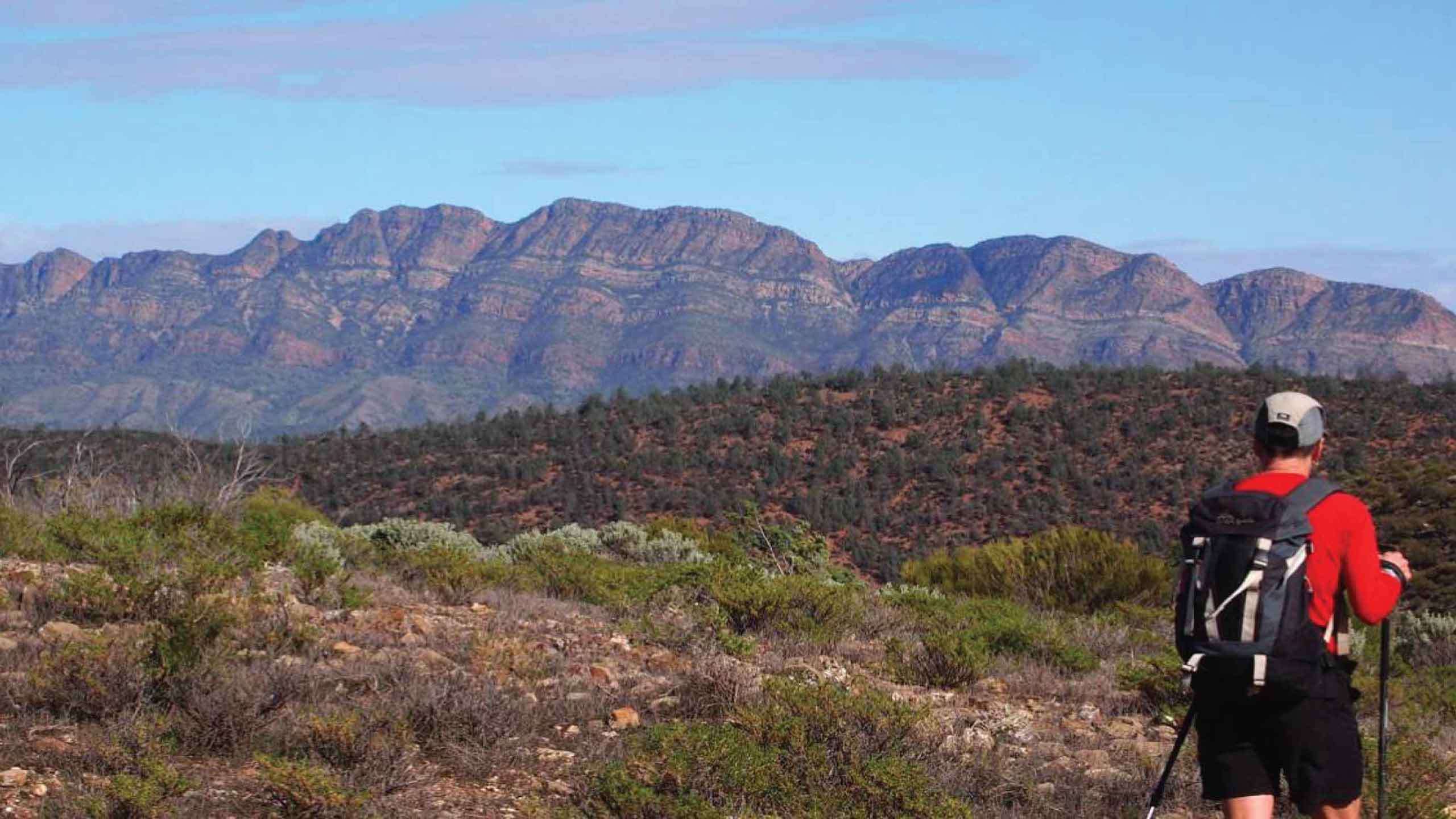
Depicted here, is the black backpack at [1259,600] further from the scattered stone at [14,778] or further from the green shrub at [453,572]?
the green shrub at [453,572]

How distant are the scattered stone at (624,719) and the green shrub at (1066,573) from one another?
8375 mm

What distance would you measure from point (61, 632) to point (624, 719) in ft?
10.6

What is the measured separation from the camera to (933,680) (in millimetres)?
8750

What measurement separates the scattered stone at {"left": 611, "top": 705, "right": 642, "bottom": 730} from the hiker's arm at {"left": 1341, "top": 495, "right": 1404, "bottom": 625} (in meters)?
3.56

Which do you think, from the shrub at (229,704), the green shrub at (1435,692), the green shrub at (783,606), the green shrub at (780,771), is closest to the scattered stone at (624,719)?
the green shrub at (780,771)

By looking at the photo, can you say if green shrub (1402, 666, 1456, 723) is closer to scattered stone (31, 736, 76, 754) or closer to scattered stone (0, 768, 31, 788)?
scattered stone (31, 736, 76, 754)

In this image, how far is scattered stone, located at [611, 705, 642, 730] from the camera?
6941 millimetres

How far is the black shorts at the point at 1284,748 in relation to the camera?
4477 mm

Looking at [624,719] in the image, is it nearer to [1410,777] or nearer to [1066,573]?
[1410,777]

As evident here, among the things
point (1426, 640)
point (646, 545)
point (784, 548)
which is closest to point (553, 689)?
point (1426, 640)

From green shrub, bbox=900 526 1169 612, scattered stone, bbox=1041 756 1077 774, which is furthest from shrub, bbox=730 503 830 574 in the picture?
→ scattered stone, bbox=1041 756 1077 774

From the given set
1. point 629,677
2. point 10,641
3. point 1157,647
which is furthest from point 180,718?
point 1157,647

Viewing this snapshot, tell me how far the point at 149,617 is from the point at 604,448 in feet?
113

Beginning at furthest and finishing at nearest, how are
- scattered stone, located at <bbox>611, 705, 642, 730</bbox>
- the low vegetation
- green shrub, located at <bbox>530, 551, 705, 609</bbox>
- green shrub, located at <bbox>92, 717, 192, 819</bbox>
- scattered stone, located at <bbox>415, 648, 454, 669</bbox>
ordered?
1. green shrub, located at <bbox>530, 551, 705, 609</bbox>
2. scattered stone, located at <bbox>415, 648, 454, 669</bbox>
3. scattered stone, located at <bbox>611, 705, 642, 730</bbox>
4. the low vegetation
5. green shrub, located at <bbox>92, 717, 192, 819</bbox>
